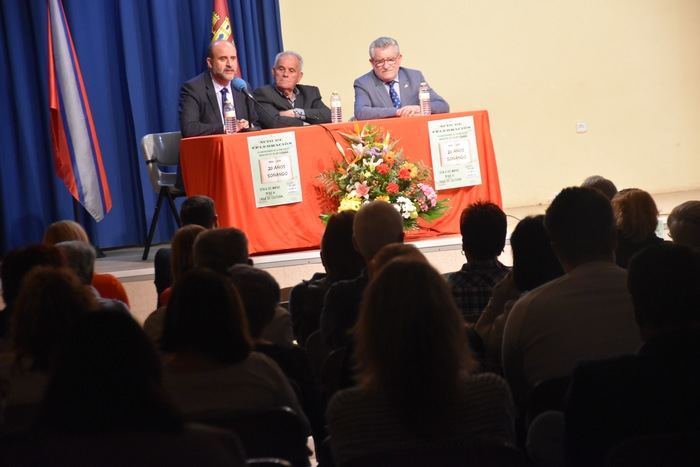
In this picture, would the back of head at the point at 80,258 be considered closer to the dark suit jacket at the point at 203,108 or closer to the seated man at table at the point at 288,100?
the dark suit jacket at the point at 203,108

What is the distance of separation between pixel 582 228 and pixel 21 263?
1583mm

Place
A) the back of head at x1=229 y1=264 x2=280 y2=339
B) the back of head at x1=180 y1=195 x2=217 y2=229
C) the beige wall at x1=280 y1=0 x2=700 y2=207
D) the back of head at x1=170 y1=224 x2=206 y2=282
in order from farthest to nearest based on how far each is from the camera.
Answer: the beige wall at x1=280 y1=0 x2=700 y2=207 < the back of head at x1=180 y1=195 x2=217 y2=229 < the back of head at x1=170 y1=224 x2=206 y2=282 < the back of head at x1=229 y1=264 x2=280 y2=339

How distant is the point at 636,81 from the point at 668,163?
2.62 feet

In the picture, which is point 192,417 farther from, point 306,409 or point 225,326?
point 306,409

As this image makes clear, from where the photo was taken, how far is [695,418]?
1795 mm

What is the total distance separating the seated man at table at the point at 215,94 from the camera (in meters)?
6.86

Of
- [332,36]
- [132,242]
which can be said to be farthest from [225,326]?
[332,36]

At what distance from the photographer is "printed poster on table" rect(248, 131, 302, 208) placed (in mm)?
6254

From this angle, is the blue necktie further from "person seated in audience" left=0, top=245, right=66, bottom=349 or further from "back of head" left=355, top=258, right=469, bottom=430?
"back of head" left=355, top=258, right=469, bottom=430

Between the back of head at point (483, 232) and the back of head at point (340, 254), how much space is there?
14.7 inches

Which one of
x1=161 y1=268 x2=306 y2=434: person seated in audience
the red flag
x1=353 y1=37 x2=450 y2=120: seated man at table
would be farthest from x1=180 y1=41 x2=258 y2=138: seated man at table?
x1=161 y1=268 x2=306 y2=434: person seated in audience

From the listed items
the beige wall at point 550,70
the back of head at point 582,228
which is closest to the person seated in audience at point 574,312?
the back of head at point 582,228

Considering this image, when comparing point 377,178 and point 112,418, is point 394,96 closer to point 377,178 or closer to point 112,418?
point 377,178

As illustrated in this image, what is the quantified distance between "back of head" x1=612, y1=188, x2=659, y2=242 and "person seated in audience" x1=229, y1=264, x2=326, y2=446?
136 cm
